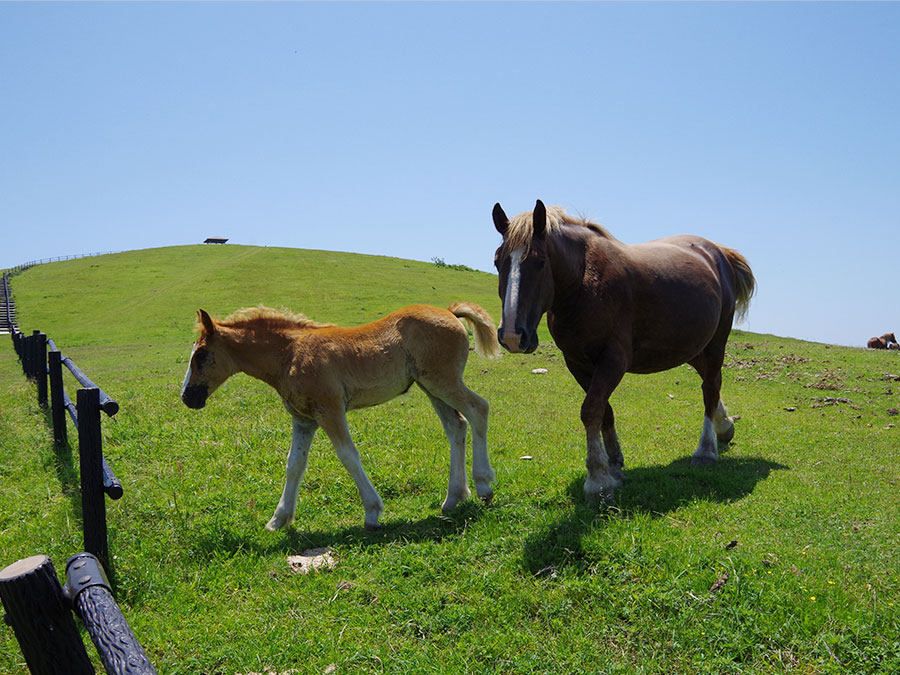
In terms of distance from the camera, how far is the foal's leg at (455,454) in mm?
7078

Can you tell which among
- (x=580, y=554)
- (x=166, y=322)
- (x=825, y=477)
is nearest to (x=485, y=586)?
(x=580, y=554)

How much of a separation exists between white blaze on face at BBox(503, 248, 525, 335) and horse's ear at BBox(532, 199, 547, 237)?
9.7 inches

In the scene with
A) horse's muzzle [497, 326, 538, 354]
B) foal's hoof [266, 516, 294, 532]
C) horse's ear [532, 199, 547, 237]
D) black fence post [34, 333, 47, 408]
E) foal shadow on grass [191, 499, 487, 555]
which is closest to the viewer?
horse's muzzle [497, 326, 538, 354]

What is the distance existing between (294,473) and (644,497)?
12.4ft

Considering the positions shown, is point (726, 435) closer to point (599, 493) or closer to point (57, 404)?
point (599, 493)

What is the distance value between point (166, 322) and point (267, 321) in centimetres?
3483

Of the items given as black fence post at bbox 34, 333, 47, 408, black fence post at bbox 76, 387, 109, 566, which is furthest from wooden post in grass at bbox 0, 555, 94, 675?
black fence post at bbox 34, 333, 47, 408

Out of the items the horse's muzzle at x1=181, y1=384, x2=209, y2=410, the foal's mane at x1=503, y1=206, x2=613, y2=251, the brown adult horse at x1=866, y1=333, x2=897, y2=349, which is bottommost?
the brown adult horse at x1=866, y1=333, x2=897, y2=349

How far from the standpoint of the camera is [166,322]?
1518 inches

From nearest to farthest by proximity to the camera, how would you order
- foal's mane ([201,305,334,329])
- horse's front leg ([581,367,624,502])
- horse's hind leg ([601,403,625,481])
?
horse's front leg ([581,367,624,502]) → foal's mane ([201,305,334,329]) → horse's hind leg ([601,403,625,481])

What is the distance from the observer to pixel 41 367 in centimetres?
1421

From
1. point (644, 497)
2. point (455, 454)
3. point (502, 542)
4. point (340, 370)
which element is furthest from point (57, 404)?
point (644, 497)

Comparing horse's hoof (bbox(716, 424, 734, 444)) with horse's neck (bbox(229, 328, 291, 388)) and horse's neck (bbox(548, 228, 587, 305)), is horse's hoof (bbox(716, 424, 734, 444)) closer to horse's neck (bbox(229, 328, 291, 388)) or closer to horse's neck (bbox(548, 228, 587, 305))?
horse's neck (bbox(548, 228, 587, 305))

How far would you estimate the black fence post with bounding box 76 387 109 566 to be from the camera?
543cm
